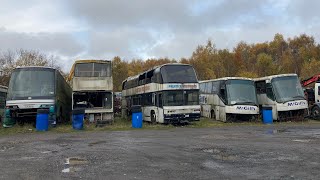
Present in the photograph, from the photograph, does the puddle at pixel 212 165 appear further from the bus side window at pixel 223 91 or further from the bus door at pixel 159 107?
the bus side window at pixel 223 91

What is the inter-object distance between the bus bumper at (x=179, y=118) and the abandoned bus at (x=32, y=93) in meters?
6.63

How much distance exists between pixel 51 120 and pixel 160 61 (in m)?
71.2

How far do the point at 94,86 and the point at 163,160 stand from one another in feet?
49.6

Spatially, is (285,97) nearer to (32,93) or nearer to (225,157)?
(32,93)

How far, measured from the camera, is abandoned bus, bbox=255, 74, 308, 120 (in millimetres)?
26469

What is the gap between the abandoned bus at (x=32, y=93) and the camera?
22.4 metres

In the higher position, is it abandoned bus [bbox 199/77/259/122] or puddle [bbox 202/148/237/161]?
abandoned bus [bbox 199/77/259/122]

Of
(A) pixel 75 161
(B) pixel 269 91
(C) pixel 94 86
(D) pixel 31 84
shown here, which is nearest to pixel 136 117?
(C) pixel 94 86

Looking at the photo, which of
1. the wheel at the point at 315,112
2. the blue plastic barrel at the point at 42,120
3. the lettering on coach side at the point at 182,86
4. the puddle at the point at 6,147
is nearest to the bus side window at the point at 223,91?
the lettering on coach side at the point at 182,86

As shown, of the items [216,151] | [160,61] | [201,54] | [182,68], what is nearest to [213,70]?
[201,54]

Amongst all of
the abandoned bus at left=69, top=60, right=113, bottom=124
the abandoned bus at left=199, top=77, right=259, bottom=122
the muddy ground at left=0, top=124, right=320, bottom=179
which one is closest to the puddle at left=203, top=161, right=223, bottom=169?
the muddy ground at left=0, top=124, right=320, bottom=179

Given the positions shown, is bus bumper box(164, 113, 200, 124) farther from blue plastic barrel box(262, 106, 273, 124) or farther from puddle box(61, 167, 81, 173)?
puddle box(61, 167, 81, 173)

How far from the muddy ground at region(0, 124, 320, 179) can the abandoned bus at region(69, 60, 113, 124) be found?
10222 mm

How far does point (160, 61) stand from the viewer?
306 feet
